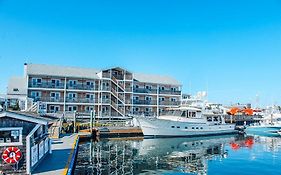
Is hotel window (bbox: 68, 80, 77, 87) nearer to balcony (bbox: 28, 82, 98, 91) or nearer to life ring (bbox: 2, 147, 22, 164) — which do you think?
balcony (bbox: 28, 82, 98, 91)

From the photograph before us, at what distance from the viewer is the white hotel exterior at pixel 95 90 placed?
44281mm

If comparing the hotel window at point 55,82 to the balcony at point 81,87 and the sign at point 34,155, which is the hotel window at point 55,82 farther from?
the sign at point 34,155

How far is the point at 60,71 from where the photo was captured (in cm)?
4691

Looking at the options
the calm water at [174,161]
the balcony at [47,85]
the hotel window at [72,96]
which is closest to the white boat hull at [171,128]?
the calm water at [174,161]

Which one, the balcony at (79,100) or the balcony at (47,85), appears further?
the balcony at (79,100)

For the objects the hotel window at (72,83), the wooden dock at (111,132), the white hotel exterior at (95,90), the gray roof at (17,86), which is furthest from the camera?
the hotel window at (72,83)

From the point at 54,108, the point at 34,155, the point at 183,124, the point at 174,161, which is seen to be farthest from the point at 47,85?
the point at 34,155

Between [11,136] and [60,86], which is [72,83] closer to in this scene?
[60,86]

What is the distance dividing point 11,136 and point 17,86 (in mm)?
35174

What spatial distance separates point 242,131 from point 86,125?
90.1 feet

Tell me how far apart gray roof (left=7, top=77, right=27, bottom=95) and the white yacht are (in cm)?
1934

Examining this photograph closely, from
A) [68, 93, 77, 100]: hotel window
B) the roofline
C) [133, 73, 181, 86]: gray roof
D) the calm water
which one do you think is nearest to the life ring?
the roofline

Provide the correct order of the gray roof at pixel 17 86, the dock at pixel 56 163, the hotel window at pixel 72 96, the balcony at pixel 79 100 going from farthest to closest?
the hotel window at pixel 72 96 < the balcony at pixel 79 100 < the gray roof at pixel 17 86 < the dock at pixel 56 163

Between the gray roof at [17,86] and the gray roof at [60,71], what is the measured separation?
3.22m
